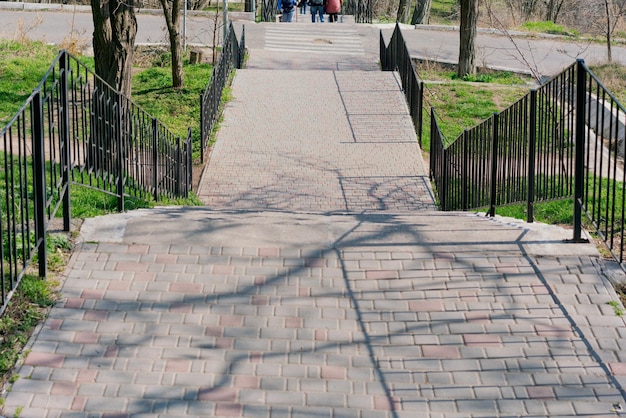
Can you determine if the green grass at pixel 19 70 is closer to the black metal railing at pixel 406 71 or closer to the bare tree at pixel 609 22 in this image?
the black metal railing at pixel 406 71

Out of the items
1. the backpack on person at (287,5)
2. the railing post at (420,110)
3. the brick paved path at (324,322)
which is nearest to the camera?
the brick paved path at (324,322)

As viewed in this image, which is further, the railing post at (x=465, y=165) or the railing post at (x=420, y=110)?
the railing post at (x=420, y=110)

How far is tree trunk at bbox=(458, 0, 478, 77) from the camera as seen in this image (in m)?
20.1

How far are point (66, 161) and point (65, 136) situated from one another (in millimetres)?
250

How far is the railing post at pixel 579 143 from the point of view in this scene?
688cm

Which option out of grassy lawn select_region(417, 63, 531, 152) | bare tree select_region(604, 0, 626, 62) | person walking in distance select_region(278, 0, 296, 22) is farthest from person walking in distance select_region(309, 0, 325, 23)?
grassy lawn select_region(417, 63, 531, 152)

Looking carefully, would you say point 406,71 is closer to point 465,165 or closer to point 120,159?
point 465,165

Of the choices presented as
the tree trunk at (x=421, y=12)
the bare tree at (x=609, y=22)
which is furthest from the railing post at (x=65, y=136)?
the tree trunk at (x=421, y=12)

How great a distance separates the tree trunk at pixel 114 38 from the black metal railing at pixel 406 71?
17.3 ft

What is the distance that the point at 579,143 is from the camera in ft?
23.1

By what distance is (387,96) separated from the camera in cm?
1878

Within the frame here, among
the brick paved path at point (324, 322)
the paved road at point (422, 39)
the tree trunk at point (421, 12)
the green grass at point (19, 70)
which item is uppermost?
the tree trunk at point (421, 12)

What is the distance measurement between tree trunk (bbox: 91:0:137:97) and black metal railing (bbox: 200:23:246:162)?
2.06 m

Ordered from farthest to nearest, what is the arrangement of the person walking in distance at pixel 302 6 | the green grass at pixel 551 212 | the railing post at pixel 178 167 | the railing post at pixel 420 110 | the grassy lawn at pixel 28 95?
the person walking in distance at pixel 302 6, the railing post at pixel 420 110, the railing post at pixel 178 167, the green grass at pixel 551 212, the grassy lawn at pixel 28 95
